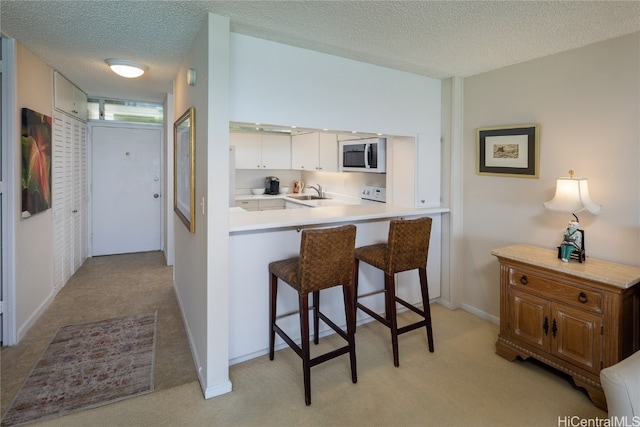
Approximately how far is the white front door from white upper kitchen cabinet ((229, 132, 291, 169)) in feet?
4.08

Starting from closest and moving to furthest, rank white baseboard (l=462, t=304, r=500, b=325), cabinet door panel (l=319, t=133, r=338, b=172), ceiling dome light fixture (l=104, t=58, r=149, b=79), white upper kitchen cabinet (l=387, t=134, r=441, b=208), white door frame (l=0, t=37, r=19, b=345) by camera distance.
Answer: white door frame (l=0, t=37, r=19, b=345), ceiling dome light fixture (l=104, t=58, r=149, b=79), white baseboard (l=462, t=304, r=500, b=325), white upper kitchen cabinet (l=387, t=134, r=441, b=208), cabinet door panel (l=319, t=133, r=338, b=172)

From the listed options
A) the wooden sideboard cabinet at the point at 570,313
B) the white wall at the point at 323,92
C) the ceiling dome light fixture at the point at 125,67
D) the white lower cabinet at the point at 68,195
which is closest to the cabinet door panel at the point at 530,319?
the wooden sideboard cabinet at the point at 570,313

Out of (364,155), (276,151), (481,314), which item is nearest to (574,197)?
(481,314)

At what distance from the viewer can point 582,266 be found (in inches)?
91.4

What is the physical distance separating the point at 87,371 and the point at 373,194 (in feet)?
11.3

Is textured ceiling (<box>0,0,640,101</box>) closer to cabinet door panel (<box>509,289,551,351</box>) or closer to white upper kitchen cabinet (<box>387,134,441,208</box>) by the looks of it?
white upper kitchen cabinet (<box>387,134,441,208</box>)

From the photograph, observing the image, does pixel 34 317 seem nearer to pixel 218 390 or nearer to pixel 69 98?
pixel 218 390

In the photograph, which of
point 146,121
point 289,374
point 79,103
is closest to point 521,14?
point 289,374

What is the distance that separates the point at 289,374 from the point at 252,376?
0.82 ft

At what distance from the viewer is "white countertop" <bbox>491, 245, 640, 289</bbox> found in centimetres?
208

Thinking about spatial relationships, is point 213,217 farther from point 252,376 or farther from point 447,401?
point 447,401

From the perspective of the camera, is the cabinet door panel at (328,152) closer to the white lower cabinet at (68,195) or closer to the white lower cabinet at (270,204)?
the white lower cabinet at (270,204)

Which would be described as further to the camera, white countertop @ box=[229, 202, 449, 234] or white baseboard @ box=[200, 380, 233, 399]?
white countertop @ box=[229, 202, 449, 234]

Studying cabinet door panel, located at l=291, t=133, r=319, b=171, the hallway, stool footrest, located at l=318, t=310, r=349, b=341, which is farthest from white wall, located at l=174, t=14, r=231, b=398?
cabinet door panel, located at l=291, t=133, r=319, b=171
